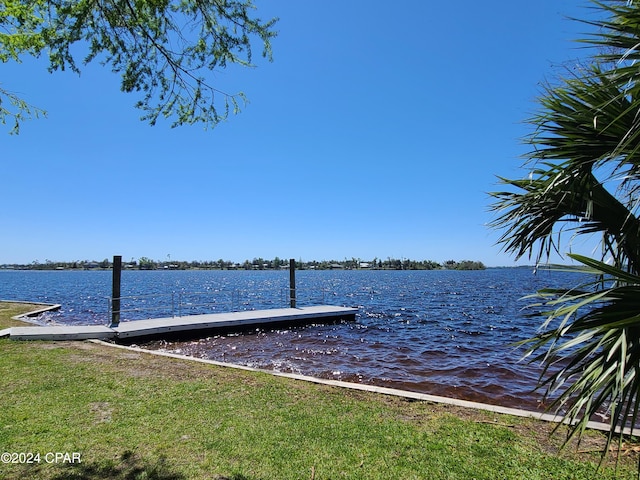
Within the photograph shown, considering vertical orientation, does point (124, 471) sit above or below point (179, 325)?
above

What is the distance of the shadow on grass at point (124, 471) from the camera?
10.4ft

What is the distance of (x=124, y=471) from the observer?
3.27m

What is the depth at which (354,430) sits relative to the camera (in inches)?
171

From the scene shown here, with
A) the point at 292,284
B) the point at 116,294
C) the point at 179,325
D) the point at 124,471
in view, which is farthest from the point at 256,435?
the point at 292,284

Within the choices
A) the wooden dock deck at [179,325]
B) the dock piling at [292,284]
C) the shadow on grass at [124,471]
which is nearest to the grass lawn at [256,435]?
the shadow on grass at [124,471]

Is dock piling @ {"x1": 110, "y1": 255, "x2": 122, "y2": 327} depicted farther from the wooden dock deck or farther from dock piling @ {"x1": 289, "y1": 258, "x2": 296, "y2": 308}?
dock piling @ {"x1": 289, "y1": 258, "x2": 296, "y2": 308}

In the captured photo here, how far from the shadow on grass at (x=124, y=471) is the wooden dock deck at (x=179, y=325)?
27.3 feet

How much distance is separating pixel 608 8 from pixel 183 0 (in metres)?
4.14

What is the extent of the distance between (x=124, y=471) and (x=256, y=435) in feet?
4.43

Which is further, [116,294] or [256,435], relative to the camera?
[116,294]

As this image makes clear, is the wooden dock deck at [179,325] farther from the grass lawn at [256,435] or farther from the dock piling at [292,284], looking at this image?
the grass lawn at [256,435]

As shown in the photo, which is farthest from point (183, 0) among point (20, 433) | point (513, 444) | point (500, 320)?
point (500, 320)

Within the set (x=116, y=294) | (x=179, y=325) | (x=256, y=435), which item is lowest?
(x=179, y=325)

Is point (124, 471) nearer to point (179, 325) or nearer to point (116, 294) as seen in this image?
point (179, 325)
